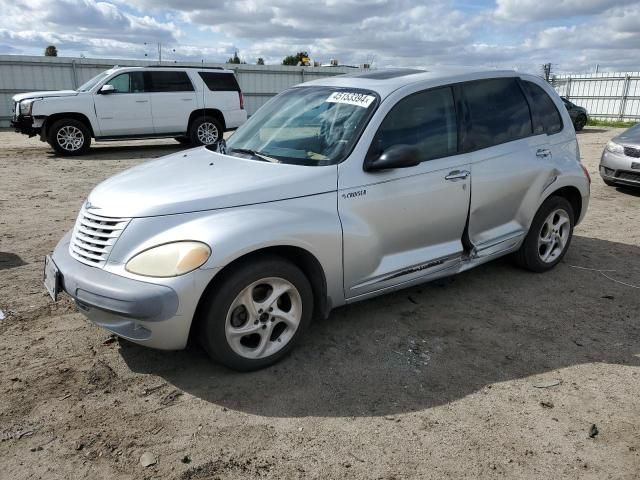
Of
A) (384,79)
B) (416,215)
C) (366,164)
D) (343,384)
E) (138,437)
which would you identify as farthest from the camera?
(384,79)

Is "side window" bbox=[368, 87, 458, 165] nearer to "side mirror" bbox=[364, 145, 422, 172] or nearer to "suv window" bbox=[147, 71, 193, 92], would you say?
"side mirror" bbox=[364, 145, 422, 172]

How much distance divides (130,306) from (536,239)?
11.9 ft

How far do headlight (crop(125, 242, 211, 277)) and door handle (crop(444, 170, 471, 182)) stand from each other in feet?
6.49

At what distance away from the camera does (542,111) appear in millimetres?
4840

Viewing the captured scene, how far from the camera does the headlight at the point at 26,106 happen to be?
39.1ft

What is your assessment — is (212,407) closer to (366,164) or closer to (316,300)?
(316,300)

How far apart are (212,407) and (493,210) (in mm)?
2733

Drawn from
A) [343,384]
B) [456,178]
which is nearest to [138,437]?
[343,384]

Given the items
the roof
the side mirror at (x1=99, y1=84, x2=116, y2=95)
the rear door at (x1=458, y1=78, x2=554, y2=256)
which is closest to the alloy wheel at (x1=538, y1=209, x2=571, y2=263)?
the rear door at (x1=458, y1=78, x2=554, y2=256)

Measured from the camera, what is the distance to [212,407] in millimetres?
3020

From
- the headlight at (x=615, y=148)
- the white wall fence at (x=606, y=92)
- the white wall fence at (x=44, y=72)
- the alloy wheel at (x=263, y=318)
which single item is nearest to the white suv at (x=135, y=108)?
the white wall fence at (x=44, y=72)

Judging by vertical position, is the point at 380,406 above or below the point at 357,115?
below

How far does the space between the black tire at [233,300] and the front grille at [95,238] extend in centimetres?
65

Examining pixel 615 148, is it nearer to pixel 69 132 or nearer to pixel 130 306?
pixel 130 306
